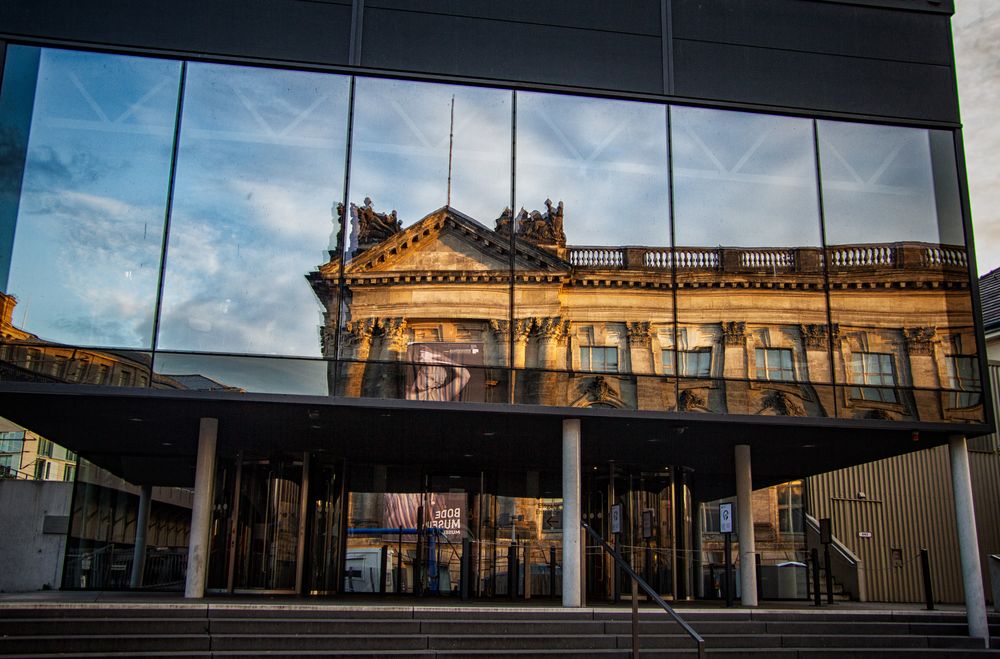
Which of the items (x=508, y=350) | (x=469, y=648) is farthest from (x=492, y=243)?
(x=469, y=648)

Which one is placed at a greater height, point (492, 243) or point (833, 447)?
point (492, 243)

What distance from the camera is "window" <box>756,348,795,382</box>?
16.4m

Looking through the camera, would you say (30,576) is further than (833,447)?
Yes

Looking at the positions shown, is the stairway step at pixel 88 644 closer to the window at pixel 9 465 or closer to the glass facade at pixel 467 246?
the glass facade at pixel 467 246

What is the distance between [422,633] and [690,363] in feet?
20.2

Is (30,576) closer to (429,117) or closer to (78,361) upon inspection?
(78,361)

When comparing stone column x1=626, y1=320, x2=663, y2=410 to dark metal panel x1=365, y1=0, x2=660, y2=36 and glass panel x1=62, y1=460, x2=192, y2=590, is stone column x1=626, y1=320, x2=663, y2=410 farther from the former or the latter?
glass panel x1=62, y1=460, x2=192, y2=590

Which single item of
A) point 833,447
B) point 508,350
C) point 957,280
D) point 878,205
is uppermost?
point 878,205

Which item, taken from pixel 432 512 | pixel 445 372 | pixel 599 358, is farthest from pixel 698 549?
pixel 445 372

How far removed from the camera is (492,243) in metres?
16.3

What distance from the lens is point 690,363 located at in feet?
53.4

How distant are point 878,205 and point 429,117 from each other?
25.6 feet

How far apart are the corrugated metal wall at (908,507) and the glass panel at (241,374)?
→ 1604 cm

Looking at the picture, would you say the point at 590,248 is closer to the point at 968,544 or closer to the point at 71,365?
the point at 968,544
